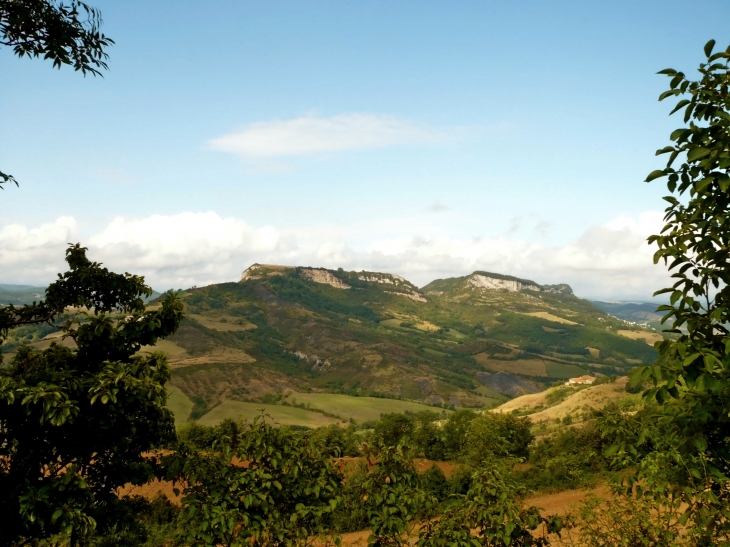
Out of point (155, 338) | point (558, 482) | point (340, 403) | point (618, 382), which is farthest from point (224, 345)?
point (155, 338)

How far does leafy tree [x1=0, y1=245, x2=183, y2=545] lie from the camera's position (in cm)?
598

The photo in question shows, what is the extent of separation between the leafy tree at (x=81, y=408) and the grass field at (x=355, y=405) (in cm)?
12005

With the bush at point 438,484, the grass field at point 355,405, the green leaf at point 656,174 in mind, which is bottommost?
the grass field at point 355,405

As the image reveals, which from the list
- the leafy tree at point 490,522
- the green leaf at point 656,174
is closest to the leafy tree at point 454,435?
the leafy tree at point 490,522

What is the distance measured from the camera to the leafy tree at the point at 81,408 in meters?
5.98

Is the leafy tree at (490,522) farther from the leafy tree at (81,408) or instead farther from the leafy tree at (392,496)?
the leafy tree at (81,408)

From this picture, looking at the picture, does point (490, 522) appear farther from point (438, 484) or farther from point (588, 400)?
point (588, 400)

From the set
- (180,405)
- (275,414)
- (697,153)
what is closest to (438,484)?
(697,153)

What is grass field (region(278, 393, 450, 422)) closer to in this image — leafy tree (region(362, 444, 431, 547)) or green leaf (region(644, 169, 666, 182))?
leafy tree (region(362, 444, 431, 547))

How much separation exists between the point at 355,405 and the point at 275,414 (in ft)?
93.6

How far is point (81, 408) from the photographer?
6.52 meters

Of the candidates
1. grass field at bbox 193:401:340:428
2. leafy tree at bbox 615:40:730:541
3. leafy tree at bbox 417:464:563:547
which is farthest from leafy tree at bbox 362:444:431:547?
grass field at bbox 193:401:340:428

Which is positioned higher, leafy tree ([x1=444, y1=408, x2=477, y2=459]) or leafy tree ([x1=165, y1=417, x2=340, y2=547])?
leafy tree ([x1=165, y1=417, x2=340, y2=547])

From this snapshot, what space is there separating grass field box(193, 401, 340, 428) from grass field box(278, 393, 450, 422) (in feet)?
24.1
